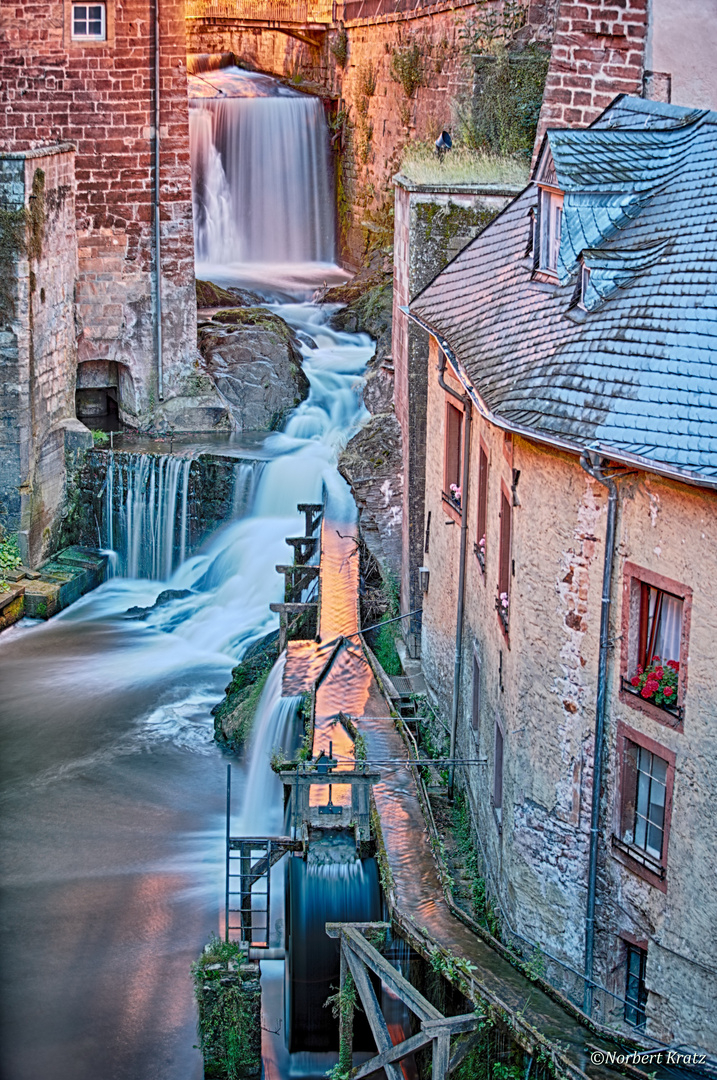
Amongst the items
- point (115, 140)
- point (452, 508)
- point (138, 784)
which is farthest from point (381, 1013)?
point (115, 140)

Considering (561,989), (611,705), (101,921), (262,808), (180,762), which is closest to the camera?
(611,705)

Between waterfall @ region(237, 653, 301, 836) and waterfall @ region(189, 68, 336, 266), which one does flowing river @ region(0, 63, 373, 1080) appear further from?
waterfall @ region(189, 68, 336, 266)

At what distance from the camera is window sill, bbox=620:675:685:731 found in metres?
10.6

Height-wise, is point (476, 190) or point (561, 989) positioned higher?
point (476, 190)

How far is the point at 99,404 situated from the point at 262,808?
13.6 meters

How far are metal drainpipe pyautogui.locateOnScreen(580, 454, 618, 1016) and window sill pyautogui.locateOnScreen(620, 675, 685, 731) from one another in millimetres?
228

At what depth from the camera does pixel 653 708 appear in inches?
425

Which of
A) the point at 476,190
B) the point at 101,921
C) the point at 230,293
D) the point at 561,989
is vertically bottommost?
the point at 101,921

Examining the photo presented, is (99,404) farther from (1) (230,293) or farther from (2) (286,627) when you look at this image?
(2) (286,627)

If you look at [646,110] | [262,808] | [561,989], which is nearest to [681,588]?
[561,989]

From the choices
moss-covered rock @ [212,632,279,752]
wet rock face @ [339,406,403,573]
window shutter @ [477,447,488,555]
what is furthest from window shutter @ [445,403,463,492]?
moss-covered rock @ [212,632,279,752]

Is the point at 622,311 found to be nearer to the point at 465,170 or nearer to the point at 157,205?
the point at 465,170

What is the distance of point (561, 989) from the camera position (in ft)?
39.8

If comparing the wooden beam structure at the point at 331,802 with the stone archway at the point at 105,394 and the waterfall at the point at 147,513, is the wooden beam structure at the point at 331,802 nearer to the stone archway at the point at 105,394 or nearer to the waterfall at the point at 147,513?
the waterfall at the point at 147,513
